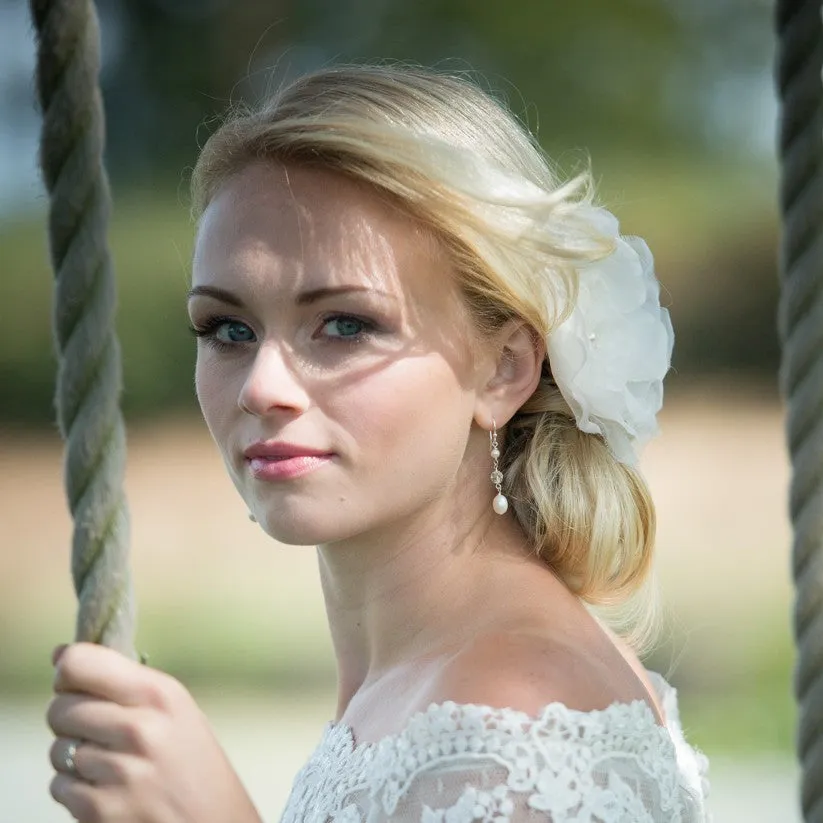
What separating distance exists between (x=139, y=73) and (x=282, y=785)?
619cm

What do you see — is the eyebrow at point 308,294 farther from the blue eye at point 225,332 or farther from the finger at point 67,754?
the finger at point 67,754

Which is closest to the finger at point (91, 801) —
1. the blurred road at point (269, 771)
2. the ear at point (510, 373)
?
the ear at point (510, 373)

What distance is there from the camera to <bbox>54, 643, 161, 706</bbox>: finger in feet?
2.49

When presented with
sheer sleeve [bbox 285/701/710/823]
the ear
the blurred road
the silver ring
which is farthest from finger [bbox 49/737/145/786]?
the blurred road

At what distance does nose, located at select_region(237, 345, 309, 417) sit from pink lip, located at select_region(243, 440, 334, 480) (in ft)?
0.09

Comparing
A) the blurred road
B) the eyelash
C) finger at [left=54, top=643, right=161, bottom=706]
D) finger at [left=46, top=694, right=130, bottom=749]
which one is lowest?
finger at [left=46, top=694, right=130, bottom=749]

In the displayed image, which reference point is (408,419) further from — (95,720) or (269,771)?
(269,771)

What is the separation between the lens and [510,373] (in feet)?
4.11

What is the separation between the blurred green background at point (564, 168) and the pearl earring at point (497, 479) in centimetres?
669

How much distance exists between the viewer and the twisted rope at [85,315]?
2.49ft

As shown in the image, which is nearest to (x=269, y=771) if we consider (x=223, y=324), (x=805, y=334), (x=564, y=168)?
(x=564, y=168)

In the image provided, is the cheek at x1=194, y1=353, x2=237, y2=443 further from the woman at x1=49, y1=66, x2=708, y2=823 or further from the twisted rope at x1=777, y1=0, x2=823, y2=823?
the twisted rope at x1=777, y1=0, x2=823, y2=823

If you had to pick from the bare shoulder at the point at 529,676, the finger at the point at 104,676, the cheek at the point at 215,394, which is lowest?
the finger at the point at 104,676

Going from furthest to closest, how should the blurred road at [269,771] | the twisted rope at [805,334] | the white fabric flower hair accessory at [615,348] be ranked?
1. the blurred road at [269,771]
2. the white fabric flower hair accessory at [615,348]
3. the twisted rope at [805,334]
